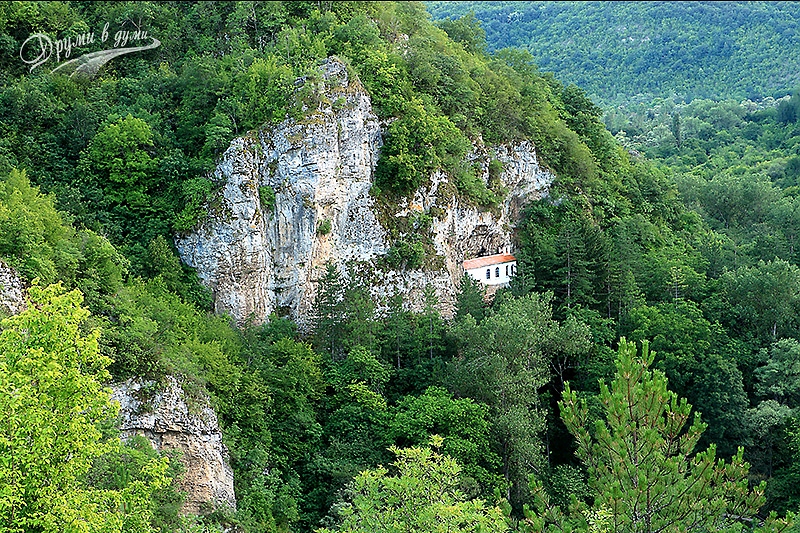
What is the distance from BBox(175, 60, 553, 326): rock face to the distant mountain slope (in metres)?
89.2

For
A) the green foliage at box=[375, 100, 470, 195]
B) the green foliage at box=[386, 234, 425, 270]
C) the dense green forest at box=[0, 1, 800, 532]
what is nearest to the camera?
the dense green forest at box=[0, 1, 800, 532]

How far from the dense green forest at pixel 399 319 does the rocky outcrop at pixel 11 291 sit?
314mm

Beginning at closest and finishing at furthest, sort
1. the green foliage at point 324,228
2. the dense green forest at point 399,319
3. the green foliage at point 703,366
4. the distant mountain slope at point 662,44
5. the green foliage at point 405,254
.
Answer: the dense green forest at point 399,319 < the green foliage at point 703,366 < the green foliage at point 324,228 < the green foliage at point 405,254 < the distant mountain slope at point 662,44

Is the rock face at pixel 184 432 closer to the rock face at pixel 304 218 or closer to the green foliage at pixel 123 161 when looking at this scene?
the rock face at pixel 304 218

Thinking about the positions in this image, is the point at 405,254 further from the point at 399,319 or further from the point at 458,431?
the point at 458,431

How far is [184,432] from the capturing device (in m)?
23.3

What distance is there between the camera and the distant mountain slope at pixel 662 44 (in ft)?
378

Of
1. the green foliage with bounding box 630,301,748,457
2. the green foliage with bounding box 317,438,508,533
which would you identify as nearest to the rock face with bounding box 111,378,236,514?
the green foliage with bounding box 317,438,508,533

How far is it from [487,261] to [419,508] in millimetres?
23969

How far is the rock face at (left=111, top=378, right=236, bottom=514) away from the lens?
22156 millimetres

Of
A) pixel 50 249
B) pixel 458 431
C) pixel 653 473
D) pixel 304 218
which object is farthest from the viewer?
pixel 304 218

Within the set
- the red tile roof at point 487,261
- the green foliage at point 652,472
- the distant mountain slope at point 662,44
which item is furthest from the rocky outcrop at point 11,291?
the distant mountain slope at point 662,44

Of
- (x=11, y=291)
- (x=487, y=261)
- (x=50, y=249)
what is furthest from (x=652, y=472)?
(x=487, y=261)

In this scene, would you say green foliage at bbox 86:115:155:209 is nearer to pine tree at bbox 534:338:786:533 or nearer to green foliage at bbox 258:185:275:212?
green foliage at bbox 258:185:275:212
